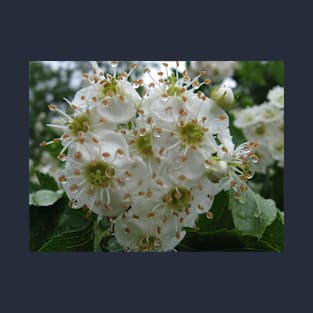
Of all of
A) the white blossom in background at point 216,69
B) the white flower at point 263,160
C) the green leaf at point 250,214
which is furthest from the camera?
the white blossom in background at point 216,69

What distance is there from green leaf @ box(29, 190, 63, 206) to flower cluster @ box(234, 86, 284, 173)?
82 centimetres

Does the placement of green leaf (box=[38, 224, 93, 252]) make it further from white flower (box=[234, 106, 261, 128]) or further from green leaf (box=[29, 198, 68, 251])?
white flower (box=[234, 106, 261, 128])

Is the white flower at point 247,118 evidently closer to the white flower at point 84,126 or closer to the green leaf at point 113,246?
the green leaf at point 113,246

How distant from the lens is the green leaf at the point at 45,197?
6.19 ft

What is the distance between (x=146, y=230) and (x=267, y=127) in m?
0.99

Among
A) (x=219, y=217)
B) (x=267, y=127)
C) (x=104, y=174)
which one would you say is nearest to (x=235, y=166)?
(x=219, y=217)

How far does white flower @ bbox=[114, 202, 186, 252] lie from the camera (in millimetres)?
1509

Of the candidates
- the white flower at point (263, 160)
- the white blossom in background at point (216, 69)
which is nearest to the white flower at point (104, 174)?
the white flower at point (263, 160)

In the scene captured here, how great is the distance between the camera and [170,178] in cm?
144

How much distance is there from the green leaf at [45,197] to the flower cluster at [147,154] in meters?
0.37

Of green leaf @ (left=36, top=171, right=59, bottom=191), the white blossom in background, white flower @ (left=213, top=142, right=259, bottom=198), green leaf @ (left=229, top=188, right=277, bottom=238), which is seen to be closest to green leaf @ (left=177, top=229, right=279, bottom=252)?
green leaf @ (left=229, top=188, right=277, bottom=238)

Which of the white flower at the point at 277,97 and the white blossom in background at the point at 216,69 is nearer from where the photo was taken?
the white flower at the point at 277,97

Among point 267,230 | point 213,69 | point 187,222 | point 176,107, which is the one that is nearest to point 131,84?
point 176,107

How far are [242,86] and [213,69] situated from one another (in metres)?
0.47
